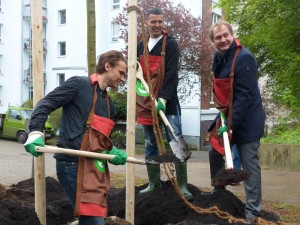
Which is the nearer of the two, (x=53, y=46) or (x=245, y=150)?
(x=245, y=150)

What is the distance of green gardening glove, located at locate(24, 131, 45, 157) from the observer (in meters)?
3.38

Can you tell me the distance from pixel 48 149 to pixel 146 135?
2340 mm

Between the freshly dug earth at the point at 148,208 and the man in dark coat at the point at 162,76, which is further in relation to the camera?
the man in dark coat at the point at 162,76

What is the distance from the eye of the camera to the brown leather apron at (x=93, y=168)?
11.8ft

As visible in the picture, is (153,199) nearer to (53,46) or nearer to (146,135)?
(146,135)

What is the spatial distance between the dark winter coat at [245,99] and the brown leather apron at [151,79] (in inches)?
34.0

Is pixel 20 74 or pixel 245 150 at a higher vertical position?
pixel 20 74

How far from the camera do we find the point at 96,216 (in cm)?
364

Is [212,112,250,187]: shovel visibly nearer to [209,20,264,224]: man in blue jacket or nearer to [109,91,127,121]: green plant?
[209,20,264,224]: man in blue jacket

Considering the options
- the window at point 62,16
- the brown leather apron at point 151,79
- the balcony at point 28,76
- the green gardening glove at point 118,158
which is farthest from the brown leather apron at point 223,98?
the balcony at point 28,76

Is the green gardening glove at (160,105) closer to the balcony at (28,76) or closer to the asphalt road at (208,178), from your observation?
the asphalt road at (208,178)

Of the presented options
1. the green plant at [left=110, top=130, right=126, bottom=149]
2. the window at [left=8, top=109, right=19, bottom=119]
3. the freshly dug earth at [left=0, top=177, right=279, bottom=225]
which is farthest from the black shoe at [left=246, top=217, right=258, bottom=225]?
the window at [left=8, top=109, right=19, bottom=119]

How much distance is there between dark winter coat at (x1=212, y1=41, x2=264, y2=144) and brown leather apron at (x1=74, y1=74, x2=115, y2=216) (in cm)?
140

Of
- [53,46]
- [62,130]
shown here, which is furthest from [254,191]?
[53,46]
